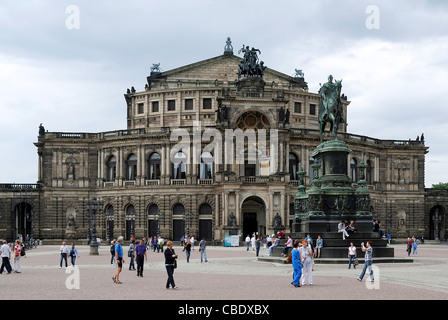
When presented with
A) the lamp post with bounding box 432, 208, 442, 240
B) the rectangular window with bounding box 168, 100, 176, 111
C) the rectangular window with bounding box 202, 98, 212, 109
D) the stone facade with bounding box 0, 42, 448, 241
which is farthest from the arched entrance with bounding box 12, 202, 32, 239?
the lamp post with bounding box 432, 208, 442, 240

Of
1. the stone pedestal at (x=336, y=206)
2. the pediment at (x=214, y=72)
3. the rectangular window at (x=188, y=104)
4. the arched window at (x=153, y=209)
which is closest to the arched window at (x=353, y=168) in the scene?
the pediment at (x=214, y=72)

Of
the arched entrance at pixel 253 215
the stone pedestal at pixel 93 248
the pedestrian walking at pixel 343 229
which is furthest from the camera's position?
the arched entrance at pixel 253 215

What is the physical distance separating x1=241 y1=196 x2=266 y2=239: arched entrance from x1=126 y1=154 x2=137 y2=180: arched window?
1573 cm

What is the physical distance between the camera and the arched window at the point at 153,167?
86.3 meters

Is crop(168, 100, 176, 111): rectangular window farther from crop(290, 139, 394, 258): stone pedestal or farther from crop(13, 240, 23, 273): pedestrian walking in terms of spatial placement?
crop(13, 240, 23, 273): pedestrian walking

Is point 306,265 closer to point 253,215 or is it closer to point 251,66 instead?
point 253,215

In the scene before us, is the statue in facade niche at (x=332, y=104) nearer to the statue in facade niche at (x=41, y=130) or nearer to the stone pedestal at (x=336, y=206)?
the stone pedestal at (x=336, y=206)

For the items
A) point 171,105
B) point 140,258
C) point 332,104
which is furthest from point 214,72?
point 140,258

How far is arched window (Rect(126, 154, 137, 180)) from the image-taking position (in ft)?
287

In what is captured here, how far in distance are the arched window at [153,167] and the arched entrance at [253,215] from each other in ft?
41.3

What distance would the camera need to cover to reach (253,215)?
8269cm

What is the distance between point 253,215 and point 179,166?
11.4 m
